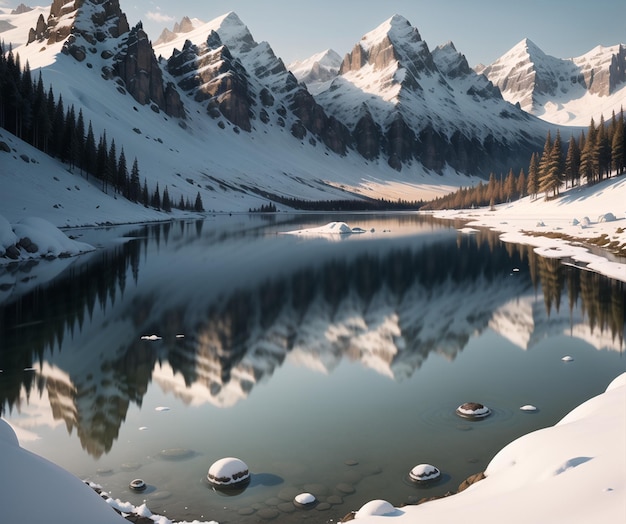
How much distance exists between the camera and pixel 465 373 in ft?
59.6

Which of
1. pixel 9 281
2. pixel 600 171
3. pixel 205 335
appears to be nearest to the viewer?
pixel 205 335

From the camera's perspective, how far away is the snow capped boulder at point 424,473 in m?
10.8

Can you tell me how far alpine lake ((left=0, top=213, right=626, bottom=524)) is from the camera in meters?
11.3

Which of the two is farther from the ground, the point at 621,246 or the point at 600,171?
the point at 600,171

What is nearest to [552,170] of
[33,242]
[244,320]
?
[33,242]

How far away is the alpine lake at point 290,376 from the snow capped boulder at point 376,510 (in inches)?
29.0

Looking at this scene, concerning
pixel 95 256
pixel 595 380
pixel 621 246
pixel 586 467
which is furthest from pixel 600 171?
pixel 586 467

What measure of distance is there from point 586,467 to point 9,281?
119ft

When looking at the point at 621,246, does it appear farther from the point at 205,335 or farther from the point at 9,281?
the point at 9,281

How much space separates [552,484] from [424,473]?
114 inches

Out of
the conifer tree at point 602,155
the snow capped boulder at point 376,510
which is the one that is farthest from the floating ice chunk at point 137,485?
the conifer tree at point 602,155

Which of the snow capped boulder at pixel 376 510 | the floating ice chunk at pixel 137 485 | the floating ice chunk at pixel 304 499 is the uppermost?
the snow capped boulder at pixel 376 510

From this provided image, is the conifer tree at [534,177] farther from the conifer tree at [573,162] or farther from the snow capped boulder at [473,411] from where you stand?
the snow capped boulder at [473,411]

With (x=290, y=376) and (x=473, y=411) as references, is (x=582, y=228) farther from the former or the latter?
(x=473, y=411)
